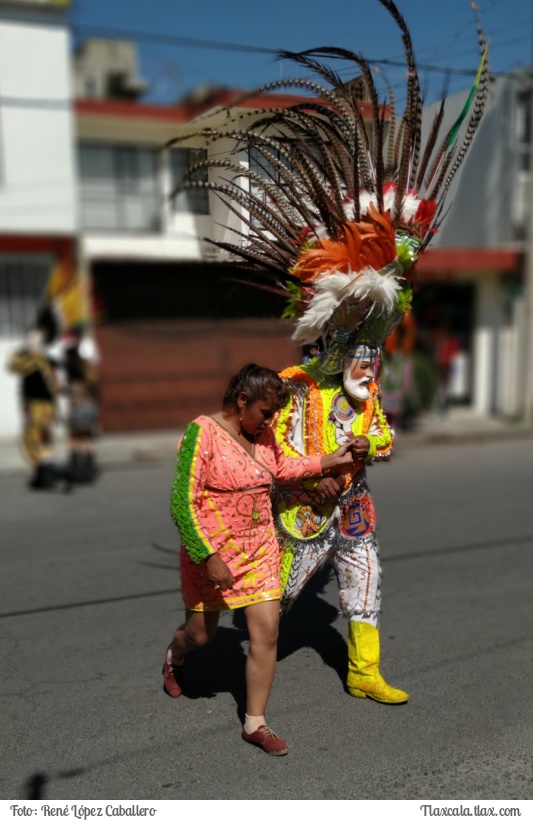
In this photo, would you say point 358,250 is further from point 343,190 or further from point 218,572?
point 218,572

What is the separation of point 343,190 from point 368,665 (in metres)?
2.01

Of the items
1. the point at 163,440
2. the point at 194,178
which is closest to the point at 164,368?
the point at 163,440

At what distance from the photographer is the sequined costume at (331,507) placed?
3199 millimetres

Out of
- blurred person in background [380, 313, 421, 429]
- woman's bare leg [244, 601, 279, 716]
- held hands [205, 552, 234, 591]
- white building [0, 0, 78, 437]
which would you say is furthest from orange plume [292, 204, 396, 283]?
white building [0, 0, 78, 437]

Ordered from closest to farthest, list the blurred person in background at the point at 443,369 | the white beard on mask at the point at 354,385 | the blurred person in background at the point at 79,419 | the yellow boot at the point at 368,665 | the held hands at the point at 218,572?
the held hands at the point at 218,572
the white beard on mask at the point at 354,385
the yellow boot at the point at 368,665
the blurred person in background at the point at 79,419
the blurred person in background at the point at 443,369

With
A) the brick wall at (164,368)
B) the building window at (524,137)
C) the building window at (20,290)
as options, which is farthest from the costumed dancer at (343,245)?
the building window at (524,137)

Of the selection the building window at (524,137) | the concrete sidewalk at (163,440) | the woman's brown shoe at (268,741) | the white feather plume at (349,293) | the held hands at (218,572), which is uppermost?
the building window at (524,137)

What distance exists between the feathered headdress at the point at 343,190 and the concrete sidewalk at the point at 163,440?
686cm

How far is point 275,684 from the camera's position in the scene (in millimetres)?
3525

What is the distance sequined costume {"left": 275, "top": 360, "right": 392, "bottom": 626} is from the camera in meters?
3.20

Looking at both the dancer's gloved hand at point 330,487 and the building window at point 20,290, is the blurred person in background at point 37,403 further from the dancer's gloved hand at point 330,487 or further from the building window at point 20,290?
the dancer's gloved hand at point 330,487

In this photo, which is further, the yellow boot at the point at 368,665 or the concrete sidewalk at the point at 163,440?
the concrete sidewalk at the point at 163,440

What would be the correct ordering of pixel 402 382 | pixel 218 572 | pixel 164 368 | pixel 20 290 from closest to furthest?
1. pixel 218 572
2. pixel 402 382
3. pixel 20 290
4. pixel 164 368

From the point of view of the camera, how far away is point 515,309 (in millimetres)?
13188
